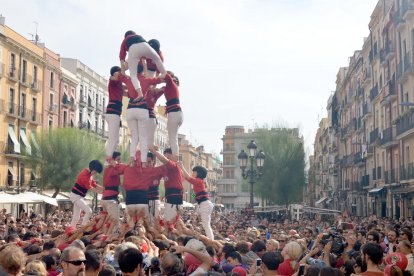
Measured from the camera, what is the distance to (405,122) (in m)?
35.3

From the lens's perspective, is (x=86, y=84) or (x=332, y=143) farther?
(x=332, y=143)

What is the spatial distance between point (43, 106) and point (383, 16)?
2643 centimetres

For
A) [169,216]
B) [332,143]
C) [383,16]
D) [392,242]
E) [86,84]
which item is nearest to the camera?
[392,242]

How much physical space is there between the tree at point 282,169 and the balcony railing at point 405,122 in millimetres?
18316

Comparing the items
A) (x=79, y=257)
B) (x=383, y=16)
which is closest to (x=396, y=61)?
(x=383, y=16)

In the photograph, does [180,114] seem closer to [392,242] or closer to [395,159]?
[392,242]

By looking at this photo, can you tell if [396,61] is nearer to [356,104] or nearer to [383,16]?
[383,16]

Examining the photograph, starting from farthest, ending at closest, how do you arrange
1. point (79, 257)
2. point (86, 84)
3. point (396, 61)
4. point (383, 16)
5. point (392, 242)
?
point (86, 84) → point (383, 16) → point (396, 61) → point (392, 242) → point (79, 257)

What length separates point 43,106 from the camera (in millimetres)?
50594

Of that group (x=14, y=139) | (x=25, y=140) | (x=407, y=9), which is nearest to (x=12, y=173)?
(x=14, y=139)

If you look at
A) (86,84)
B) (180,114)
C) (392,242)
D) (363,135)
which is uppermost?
(86,84)

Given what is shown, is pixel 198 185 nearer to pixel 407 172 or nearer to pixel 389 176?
pixel 407 172

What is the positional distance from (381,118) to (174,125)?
102 feet

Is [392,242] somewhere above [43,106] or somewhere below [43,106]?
below
